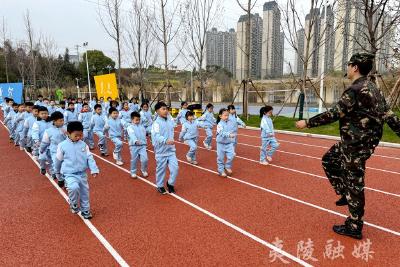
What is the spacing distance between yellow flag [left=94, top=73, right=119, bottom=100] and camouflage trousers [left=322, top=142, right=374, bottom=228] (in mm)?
16998

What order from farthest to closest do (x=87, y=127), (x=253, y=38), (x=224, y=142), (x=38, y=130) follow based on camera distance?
(x=253, y=38)
(x=87, y=127)
(x=38, y=130)
(x=224, y=142)

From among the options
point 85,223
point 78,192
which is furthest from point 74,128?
point 85,223

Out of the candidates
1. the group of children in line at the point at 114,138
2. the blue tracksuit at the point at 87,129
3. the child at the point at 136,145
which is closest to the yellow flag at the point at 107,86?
the group of children in line at the point at 114,138

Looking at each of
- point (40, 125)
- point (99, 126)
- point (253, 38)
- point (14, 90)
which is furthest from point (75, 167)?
point (14, 90)

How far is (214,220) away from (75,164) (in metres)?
2.15

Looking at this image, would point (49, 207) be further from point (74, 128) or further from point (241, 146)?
point (241, 146)

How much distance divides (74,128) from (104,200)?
152 cm

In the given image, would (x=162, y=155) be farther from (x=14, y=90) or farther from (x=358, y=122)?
(x=14, y=90)

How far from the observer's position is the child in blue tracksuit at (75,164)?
484 cm

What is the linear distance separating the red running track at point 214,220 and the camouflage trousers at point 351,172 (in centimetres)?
45

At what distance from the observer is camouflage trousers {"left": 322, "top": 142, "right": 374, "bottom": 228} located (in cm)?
381

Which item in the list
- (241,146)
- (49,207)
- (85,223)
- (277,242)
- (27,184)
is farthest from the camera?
(241,146)

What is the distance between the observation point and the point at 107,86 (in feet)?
66.1

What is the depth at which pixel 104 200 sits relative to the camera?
18.9 feet
